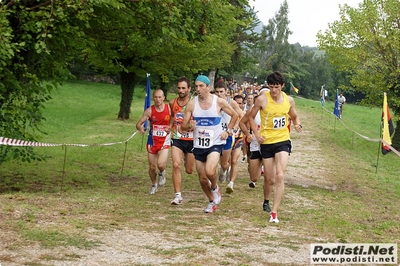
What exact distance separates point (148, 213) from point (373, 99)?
2106 centimetres

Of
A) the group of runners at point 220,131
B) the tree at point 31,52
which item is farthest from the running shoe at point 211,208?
the tree at point 31,52

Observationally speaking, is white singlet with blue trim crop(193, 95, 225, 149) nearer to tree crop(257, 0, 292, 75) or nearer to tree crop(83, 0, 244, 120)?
tree crop(83, 0, 244, 120)

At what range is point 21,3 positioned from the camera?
11.7m

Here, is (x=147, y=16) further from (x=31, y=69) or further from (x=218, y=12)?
(x=31, y=69)

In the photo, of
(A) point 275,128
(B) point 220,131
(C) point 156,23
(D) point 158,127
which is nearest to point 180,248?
(A) point 275,128

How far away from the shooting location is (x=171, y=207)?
10.0 meters

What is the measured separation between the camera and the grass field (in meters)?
7.13

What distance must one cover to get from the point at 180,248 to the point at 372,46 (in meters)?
22.4

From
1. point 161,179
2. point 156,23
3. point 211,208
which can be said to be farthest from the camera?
point 156,23

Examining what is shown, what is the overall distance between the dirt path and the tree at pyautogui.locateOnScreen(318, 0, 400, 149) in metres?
19.3

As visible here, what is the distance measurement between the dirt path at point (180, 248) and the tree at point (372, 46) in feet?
63.2

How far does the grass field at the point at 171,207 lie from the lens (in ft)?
23.4

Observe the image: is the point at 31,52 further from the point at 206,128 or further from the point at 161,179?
the point at 206,128

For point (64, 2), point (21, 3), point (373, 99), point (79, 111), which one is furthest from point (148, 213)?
point (79, 111)
